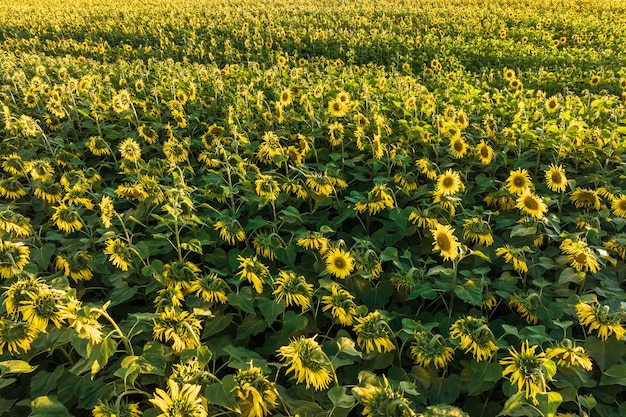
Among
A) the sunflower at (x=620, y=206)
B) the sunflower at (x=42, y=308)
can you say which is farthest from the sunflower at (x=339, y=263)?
the sunflower at (x=620, y=206)

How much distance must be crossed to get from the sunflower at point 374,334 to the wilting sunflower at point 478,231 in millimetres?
1037

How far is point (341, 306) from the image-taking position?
2.30 metres

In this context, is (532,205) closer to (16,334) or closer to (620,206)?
(620,206)

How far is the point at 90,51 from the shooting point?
11391 millimetres

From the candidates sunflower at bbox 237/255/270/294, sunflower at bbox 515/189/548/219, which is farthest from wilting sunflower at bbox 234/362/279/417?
sunflower at bbox 515/189/548/219

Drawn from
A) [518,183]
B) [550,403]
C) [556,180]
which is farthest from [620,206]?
[550,403]

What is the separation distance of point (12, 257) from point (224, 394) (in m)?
1.55

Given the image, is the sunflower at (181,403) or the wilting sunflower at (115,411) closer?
the sunflower at (181,403)

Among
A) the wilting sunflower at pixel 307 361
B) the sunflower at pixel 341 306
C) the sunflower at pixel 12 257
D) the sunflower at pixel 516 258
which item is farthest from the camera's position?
the sunflower at pixel 516 258

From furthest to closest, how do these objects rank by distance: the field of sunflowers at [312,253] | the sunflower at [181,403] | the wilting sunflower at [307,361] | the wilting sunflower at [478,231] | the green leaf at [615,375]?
the wilting sunflower at [478,231], the green leaf at [615,375], the field of sunflowers at [312,253], the wilting sunflower at [307,361], the sunflower at [181,403]

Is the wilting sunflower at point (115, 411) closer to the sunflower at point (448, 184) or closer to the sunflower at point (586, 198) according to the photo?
the sunflower at point (448, 184)

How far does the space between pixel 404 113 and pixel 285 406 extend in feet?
11.5

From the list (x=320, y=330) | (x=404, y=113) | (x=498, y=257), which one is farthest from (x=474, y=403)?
(x=404, y=113)

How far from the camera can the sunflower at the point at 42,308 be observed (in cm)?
169
